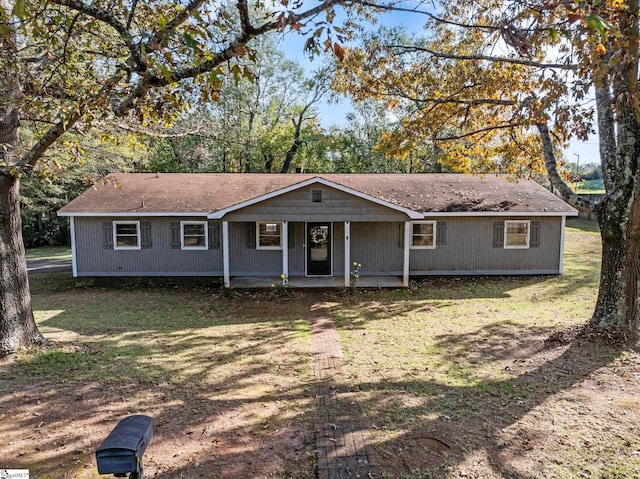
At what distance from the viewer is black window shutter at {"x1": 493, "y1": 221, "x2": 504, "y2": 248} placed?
14703 millimetres

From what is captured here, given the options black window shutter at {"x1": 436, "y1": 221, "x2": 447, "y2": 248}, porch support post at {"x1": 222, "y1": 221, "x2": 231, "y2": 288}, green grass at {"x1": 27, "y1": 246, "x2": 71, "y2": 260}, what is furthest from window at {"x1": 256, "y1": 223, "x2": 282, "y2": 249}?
green grass at {"x1": 27, "y1": 246, "x2": 71, "y2": 260}

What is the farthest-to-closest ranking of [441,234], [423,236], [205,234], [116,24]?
[423,236] → [441,234] → [205,234] → [116,24]

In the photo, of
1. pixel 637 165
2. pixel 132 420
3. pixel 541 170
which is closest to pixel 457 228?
pixel 541 170

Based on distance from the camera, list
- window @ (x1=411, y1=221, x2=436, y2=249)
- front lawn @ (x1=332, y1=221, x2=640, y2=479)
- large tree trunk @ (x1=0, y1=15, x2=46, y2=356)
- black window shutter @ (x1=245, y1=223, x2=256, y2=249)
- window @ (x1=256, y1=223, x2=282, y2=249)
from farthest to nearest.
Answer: window @ (x1=411, y1=221, x2=436, y2=249)
window @ (x1=256, y1=223, x2=282, y2=249)
black window shutter @ (x1=245, y1=223, x2=256, y2=249)
large tree trunk @ (x1=0, y1=15, x2=46, y2=356)
front lawn @ (x1=332, y1=221, x2=640, y2=479)

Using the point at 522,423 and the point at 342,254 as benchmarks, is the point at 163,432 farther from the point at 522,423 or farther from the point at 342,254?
the point at 342,254

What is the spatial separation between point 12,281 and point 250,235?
→ 8.02 metres

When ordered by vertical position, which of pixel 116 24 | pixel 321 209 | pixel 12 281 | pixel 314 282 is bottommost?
pixel 314 282

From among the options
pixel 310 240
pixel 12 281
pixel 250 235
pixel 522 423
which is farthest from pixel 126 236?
pixel 522 423

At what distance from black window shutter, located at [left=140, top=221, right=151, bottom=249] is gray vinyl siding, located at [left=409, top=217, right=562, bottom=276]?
926 centimetres

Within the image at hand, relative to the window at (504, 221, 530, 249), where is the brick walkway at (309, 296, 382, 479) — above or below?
below

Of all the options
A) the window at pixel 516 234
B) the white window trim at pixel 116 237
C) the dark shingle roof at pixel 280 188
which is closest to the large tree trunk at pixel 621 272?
the dark shingle roof at pixel 280 188

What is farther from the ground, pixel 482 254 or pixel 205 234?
pixel 205 234

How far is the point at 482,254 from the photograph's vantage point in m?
14.8

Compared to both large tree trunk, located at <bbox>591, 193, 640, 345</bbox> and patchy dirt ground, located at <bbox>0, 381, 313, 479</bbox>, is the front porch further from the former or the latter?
patchy dirt ground, located at <bbox>0, 381, 313, 479</bbox>
